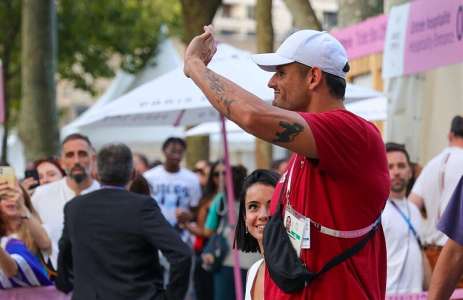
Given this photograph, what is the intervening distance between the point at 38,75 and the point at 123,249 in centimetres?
1446

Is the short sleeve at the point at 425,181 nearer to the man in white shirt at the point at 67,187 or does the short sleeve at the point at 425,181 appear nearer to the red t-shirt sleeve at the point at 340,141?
the man in white shirt at the point at 67,187

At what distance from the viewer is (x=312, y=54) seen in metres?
4.03

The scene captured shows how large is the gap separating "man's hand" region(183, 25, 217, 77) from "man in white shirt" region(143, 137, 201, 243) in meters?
8.50

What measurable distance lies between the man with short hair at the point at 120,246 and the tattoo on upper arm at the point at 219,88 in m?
2.84

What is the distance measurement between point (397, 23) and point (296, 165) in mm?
5766

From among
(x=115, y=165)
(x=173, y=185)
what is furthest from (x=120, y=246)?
(x=173, y=185)

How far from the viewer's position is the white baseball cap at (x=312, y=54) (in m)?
4.03

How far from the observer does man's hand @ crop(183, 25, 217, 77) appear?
3941mm

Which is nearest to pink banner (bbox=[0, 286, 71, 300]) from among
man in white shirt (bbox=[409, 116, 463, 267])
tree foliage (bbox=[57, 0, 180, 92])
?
man in white shirt (bbox=[409, 116, 463, 267])

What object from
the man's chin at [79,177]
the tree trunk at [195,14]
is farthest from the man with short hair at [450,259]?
the tree trunk at [195,14]

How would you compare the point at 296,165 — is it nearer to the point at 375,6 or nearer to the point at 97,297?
the point at 97,297

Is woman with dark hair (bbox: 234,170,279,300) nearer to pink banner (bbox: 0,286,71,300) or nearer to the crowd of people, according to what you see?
the crowd of people

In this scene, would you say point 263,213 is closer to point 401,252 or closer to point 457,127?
point 401,252

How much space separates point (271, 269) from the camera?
4.07m
